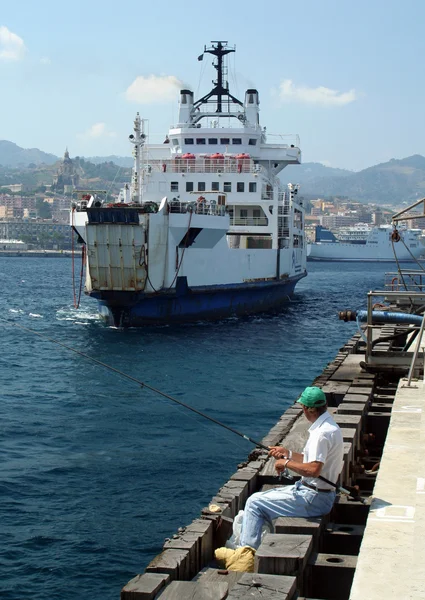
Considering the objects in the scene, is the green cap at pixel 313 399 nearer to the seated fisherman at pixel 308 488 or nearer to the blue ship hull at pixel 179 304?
the seated fisherman at pixel 308 488

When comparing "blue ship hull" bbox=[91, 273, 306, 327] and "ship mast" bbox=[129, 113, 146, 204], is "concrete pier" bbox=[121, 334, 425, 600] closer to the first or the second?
"blue ship hull" bbox=[91, 273, 306, 327]

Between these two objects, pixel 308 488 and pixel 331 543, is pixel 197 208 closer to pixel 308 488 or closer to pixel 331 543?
pixel 331 543

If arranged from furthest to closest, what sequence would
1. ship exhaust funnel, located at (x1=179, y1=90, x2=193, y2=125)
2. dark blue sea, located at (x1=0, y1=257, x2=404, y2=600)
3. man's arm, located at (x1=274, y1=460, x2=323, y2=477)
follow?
ship exhaust funnel, located at (x1=179, y1=90, x2=193, y2=125) < dark blue sea, located at (x1=0, y1=257, x2=404, y2=600) < man's arm, located at (x1=274, y1=460, x2=323, y2=477)

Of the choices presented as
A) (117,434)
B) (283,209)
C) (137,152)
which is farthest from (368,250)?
(117,434)

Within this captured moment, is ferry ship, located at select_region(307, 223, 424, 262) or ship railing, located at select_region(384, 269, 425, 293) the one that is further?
ferry ship, located at select_region(307, 223, 424, 262)

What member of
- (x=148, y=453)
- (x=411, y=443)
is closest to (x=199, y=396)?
(x=148, y=453)

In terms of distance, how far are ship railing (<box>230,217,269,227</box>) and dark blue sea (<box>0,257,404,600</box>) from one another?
8153 millimetres

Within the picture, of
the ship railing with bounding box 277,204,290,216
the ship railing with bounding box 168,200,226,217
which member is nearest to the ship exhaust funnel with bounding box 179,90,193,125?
the ship railing with bounding box 277,204,290,216

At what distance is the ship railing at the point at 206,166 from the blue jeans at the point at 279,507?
31151 millimetres

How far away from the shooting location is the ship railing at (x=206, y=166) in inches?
1446

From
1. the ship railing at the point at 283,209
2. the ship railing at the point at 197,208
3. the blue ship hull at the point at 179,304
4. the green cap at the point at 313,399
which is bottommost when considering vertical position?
the blue ship hull at the point at 179,304

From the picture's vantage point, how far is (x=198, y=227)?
2828 centimetres

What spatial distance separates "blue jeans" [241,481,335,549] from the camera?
611 centimetres

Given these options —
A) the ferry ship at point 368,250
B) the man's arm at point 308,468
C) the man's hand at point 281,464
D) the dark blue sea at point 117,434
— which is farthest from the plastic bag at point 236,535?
the ferry ship at point 368,250
